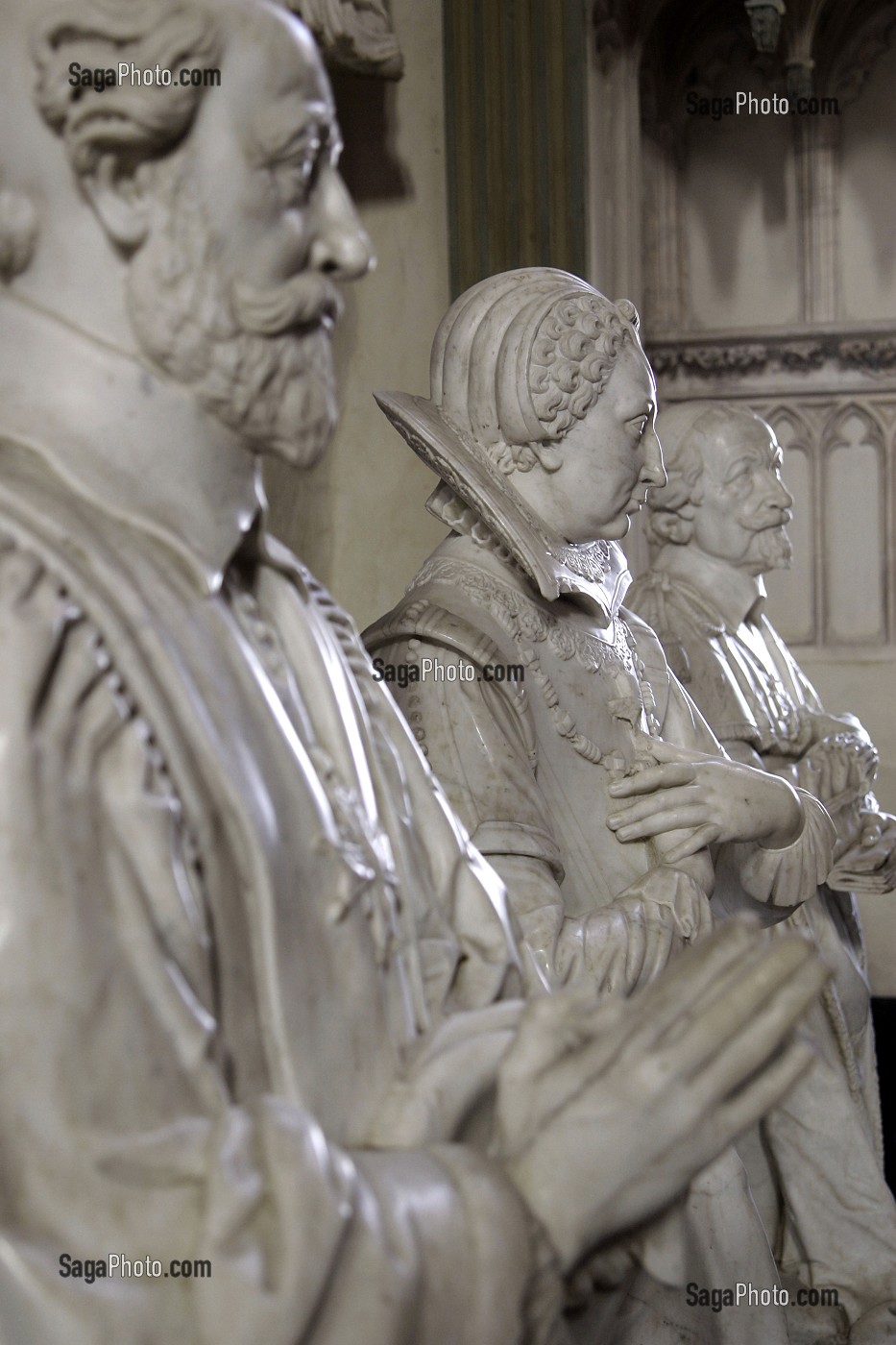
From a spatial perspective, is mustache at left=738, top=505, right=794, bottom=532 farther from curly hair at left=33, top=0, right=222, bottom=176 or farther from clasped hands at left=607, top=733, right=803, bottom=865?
curly hair at left=33, top=0, right=222, bottom=176

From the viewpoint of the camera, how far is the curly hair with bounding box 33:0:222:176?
1.23 meters

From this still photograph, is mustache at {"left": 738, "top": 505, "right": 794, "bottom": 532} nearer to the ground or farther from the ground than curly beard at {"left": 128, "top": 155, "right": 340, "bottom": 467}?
nearer to the ground

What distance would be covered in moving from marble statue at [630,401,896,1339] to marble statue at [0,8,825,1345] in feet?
7.70

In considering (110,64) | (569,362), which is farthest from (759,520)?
(110,64)

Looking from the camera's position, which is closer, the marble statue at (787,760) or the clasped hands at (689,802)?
the clasped hands at (689,802)

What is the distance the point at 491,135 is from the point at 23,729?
3842mm

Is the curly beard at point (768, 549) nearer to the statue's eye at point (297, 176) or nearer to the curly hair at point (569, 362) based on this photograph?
the curly hair at point (569, 362)

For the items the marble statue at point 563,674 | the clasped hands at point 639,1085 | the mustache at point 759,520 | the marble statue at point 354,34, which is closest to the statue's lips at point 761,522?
the mustache at point 759,520

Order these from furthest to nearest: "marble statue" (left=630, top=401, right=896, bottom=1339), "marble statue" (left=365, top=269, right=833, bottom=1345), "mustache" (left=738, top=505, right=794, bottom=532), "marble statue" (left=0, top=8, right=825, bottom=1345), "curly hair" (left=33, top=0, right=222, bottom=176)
Result: 1. "mustache" (left=738, top=505, right=794, bottom=532)
2. "marble statue" (left=630, top=401, right=896, bottom=1339)
3. "marble statue" (left=365, top=269, right=833, bottom=1345)
4. "curly hair" (left=33, top=0, right=222, bottom=176)
5. "marble statue" (left=0, top=8, right=825, bottom=1345)

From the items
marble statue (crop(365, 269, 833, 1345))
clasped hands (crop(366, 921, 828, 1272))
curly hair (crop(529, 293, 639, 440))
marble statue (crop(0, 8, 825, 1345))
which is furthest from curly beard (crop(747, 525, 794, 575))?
clasped hands (crop(366, 921, 828, 1272))

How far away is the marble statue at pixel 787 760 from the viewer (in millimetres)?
3607

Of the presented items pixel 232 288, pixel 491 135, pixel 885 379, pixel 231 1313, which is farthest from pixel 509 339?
pixel 885 379

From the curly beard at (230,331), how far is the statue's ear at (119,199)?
1 centimetres

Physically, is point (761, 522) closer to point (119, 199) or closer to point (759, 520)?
point (759, 520)
